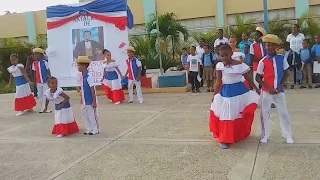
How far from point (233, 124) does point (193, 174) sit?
1331mm

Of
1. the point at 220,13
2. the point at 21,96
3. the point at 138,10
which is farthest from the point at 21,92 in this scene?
the point at 138,10

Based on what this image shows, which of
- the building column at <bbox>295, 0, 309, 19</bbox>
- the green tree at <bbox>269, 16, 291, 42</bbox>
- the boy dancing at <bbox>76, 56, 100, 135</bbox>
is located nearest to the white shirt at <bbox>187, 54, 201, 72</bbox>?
the green tree at <bbox>269, 16, 291, 42</bbox>

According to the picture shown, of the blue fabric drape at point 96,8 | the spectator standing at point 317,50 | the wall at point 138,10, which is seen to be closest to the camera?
the spectator standing at point 317,50

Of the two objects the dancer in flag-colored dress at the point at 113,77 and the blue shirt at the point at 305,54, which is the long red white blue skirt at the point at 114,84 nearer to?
the dancer in flag-colored dress at the point at 113,77

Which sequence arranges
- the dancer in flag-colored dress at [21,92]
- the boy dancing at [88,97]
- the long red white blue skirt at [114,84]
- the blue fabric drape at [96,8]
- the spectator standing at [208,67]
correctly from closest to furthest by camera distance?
1. the boy dancing at [88,97]
2. the dancer in flag-colored dress at [21,92]
3. the long red white blue skirt at [114,84]
4. the spectator standing at [208,67]
5. the blue fabric drape at [96,8]

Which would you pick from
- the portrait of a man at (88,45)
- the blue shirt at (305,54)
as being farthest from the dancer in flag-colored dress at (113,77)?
the blue shirt at (305,54)

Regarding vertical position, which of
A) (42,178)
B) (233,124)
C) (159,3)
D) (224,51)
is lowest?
(42,178)

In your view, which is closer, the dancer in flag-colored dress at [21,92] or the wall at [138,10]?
the dancer in flag-colored dress at [21,92]

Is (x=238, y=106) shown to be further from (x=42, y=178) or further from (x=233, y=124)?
(x=42, y=178)

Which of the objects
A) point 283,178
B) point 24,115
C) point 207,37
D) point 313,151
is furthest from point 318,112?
point 207,37

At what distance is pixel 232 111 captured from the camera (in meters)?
5.75

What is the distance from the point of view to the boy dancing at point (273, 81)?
5.77 meters

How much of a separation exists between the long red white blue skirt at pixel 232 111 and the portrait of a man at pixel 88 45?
788cm

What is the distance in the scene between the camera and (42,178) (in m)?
5.10
